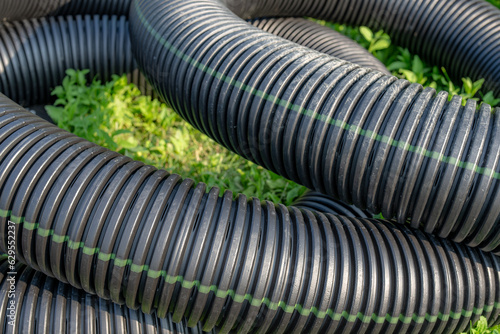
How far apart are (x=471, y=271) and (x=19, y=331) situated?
1.80 metres

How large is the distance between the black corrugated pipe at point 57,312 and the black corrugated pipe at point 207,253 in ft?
0.33

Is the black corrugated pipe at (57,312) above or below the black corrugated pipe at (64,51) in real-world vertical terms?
below

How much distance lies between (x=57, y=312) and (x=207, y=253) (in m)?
0.64

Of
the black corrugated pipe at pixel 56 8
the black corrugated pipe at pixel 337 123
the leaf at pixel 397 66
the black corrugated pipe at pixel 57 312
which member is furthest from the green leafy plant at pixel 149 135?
the leaf at pixel 397 66

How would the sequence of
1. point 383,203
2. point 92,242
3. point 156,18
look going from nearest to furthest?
point 92,242, point 383,203, point 156,18

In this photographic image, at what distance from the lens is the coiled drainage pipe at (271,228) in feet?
5.95

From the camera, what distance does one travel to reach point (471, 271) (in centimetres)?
211

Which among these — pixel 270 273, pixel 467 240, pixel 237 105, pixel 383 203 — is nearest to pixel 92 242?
pixel 270 273

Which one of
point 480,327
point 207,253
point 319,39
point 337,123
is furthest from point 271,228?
point 319,39

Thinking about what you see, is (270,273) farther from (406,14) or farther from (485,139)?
(406,14)

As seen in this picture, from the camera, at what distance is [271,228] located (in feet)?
6.38

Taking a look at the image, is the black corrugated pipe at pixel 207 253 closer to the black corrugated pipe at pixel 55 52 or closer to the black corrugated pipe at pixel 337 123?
the black corrugated pipe at pixel 337 123

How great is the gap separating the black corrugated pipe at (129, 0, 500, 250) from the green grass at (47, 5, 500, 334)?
0.61 metres

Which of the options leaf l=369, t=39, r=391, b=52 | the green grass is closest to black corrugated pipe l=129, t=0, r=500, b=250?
the green grass
